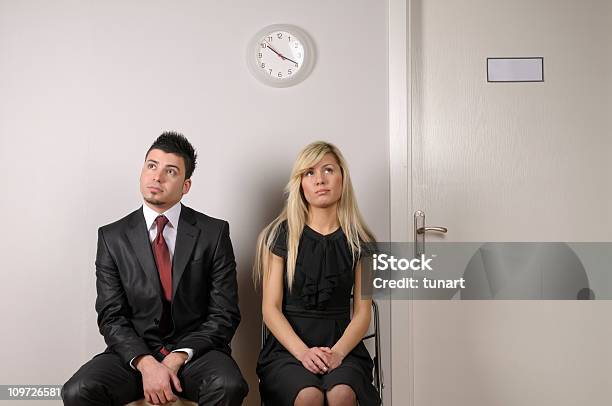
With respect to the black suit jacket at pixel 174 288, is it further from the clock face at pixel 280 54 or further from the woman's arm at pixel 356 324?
the clock face at pixel 280 54

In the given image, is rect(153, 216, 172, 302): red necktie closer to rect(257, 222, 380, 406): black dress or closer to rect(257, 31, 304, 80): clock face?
rect(257, 222, 380, 406): black dress

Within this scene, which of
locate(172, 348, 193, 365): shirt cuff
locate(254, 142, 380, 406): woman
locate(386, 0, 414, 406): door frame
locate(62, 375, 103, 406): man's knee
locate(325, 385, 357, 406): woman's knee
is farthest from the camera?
locate(386, 0, 414, 406): door frame

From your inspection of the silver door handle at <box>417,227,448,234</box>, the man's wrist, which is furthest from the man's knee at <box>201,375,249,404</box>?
the silver door handle at <box>417,227,448,234</box>

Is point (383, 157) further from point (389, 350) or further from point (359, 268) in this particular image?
point (389, 350)

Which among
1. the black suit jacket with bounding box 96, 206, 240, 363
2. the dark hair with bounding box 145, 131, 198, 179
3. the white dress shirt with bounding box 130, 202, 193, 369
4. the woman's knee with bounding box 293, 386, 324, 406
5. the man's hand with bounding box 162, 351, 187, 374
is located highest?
the dark hair with bounding box 145, 131, 198, 179

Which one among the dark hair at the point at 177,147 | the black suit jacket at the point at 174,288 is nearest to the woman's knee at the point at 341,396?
the black suit jacket at the point at 174,288

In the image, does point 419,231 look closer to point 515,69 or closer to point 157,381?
point 515,69

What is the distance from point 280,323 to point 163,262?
1.72 feet

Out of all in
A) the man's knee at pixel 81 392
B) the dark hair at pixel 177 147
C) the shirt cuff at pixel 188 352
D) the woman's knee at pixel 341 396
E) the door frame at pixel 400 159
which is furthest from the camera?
the door frame at pixel 400 159

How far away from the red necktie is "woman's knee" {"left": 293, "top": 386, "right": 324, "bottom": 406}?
25.2 inches

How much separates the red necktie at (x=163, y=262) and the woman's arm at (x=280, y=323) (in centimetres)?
40

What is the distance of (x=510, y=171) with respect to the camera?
10.8 feet

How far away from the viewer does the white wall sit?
10.6ft

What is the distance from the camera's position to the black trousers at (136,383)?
7.95 feet
